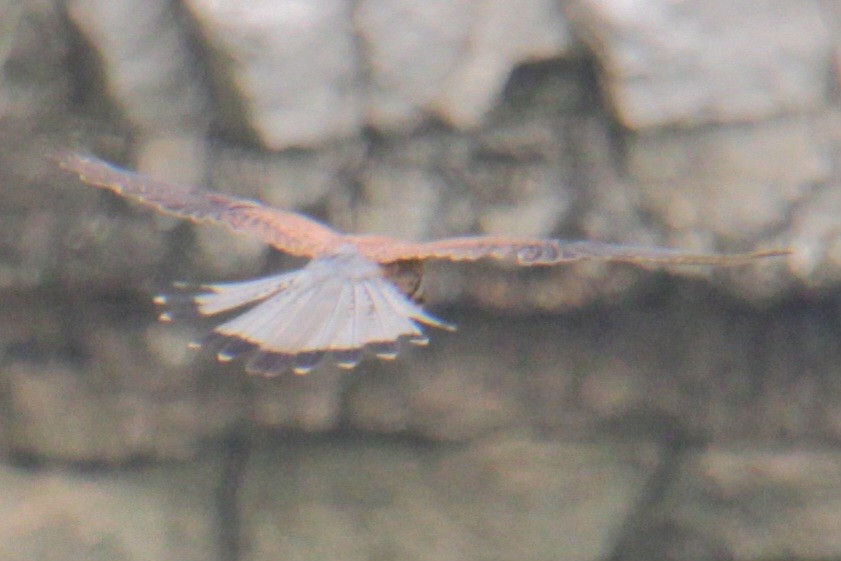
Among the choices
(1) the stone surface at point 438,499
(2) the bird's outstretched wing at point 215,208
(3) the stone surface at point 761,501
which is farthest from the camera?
(1) the stone surface at point 438,499

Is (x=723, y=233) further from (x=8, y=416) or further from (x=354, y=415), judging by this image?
(x=8, y=416)

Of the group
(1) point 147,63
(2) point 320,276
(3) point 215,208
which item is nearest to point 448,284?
(2) point 320,276

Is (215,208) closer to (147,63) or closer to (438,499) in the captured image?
(147,63)

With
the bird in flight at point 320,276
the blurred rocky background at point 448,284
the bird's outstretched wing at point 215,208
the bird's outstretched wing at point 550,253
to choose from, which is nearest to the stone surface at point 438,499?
the blurred rocky background at point 448,284

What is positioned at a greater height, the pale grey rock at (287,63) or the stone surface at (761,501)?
the pale grey rock at (287,63)

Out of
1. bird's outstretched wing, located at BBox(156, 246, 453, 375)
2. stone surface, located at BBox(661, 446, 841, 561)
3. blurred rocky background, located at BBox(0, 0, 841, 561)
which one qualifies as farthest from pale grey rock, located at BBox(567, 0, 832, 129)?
stone surface, located at BBox(661, 446, 841, 561)

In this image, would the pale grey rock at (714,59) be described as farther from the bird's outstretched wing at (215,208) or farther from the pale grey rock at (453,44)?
the bird's outstretched wing at (215,208)
